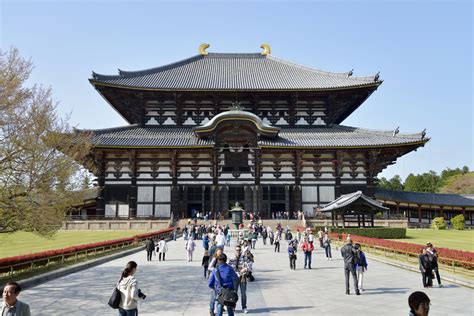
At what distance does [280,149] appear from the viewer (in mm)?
45250

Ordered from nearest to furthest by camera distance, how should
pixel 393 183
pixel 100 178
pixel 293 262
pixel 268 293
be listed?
pixel 268 293, pixel 293 262, pixel 100 178, pixel 393 183

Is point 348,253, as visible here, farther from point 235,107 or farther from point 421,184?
point 421,184

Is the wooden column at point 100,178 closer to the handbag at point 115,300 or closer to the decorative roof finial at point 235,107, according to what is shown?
the decorative roof finial at point 235,107

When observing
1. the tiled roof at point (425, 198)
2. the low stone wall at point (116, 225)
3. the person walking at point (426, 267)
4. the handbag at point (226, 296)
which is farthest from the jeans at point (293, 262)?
the tiled roof at point (425, 198)

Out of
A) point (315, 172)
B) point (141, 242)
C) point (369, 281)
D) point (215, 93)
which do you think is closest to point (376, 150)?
point (315, 172)

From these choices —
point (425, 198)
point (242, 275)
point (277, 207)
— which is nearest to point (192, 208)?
point (277, 207)

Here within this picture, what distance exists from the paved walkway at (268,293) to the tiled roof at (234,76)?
3354 cm

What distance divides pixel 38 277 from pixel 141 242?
1535cm

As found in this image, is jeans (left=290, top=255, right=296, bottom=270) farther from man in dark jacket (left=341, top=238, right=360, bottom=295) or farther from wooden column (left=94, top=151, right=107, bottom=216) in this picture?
wooden column (left=94, top=151, right=107, bottom=216)

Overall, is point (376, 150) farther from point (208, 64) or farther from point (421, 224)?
point (208, 64)

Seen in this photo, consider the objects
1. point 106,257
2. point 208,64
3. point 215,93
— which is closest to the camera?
point 106,257

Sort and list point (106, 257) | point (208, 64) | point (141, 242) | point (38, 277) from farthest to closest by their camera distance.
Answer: point (208, 64)
point (141, 242)
point (106, 257)
point (38, 277)

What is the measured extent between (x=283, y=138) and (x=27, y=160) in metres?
35.2

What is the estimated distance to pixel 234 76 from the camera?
5441cm
